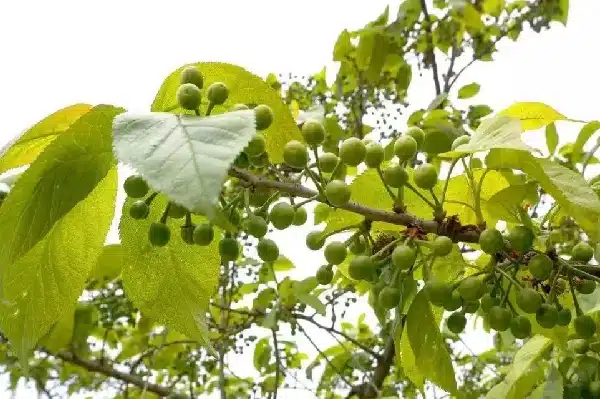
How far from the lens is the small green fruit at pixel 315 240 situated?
98 centimetres

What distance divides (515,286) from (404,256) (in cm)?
20

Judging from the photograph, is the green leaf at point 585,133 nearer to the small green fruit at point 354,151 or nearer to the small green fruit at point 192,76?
the small green fruit at point 354,151

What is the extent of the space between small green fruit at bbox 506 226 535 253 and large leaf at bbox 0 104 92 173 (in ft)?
1.73

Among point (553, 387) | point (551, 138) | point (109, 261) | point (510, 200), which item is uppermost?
point (510, 200)

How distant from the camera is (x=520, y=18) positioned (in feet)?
8.79

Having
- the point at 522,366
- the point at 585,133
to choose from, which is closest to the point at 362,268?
Result: the point at 522,366

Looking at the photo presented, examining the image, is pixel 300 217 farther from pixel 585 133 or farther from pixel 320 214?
pixel 585 133

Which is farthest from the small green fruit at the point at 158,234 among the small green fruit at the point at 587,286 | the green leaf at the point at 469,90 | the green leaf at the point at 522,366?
the green leaf at the point at 469,90

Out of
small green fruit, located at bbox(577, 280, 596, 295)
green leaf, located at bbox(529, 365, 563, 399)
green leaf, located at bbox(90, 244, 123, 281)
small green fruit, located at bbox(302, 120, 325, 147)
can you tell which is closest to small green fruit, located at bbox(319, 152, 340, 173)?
small green fruit, located at bbox(302, 120, 325, 147)

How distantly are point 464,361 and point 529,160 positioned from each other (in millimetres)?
2676

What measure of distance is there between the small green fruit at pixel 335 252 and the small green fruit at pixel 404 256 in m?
0.10

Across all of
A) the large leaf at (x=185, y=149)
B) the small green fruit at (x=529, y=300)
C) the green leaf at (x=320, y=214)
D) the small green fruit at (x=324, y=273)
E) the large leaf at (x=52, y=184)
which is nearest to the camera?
the large leaf at (x=185, y=149)

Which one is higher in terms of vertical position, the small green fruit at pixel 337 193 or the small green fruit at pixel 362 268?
the small green fruit at pixel 337 193

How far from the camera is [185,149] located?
543 millimetres
